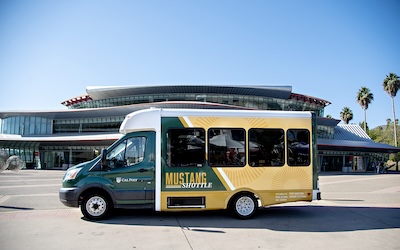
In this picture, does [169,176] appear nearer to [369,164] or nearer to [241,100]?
[241,100]

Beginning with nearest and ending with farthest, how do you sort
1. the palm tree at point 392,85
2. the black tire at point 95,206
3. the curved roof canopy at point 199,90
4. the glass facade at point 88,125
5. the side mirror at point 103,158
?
the black tire at point 95,206
the side mirror at point 103,158
the glass facade at point 88,125
the curved roof canopy at point 199,90
the palm tree at point 392,85

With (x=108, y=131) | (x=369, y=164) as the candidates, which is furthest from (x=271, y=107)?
(x=108, y=131)

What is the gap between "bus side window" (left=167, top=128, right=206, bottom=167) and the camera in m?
8.38

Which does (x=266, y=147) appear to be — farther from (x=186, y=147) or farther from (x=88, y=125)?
(x=88, y=125)

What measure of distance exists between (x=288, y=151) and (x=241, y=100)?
3392cm

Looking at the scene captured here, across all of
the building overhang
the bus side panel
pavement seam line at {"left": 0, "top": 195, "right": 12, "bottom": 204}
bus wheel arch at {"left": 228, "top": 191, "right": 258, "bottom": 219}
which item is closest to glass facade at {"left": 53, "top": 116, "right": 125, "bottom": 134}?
pavement seam line at {"left": 0, "top": 195, "right": 12, "bottom": 204}

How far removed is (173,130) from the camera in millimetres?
8484

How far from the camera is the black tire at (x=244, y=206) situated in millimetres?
8562

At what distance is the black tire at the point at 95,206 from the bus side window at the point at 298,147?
18.1 feet

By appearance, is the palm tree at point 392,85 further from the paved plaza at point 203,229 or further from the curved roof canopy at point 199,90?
the paved plaza at point 203,229

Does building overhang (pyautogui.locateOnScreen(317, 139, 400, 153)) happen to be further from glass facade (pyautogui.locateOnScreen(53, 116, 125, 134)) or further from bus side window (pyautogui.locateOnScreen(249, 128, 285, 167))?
bus side window (pyautogui.locateOnScreen(249, 128, 285, 167))

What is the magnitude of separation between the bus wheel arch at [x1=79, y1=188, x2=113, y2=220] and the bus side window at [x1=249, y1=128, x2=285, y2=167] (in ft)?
14.2

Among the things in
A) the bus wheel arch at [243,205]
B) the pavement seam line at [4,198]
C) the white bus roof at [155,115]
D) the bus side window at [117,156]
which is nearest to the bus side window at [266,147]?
the white bus roof at [155,115]

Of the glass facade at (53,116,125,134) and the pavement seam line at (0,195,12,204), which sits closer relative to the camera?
the pavement seam line at (0,195,12,204)
